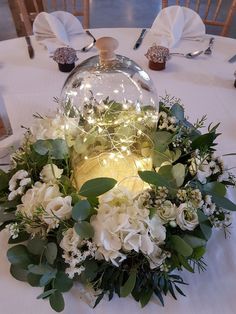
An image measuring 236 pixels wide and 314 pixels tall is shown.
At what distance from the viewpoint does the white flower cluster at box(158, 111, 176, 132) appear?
32.0 inches

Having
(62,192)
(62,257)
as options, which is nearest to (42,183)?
(62,192)

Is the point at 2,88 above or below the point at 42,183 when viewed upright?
below

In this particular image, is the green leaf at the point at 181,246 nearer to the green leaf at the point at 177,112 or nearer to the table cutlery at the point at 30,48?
the green leaf at the point at 177,112

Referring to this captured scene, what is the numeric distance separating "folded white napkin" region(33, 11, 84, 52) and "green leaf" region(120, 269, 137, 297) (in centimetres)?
101

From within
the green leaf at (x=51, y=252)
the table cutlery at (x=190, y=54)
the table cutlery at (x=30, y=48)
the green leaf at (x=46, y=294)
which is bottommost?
the table cutlery at (x=30, y=48)

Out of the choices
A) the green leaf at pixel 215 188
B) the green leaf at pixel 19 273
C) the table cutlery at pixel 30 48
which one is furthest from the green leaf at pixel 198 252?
the table cutlery at pixel 30 48

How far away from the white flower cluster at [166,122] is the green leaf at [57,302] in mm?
453

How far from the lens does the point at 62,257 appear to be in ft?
1.94

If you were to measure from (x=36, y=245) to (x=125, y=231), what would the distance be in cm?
18

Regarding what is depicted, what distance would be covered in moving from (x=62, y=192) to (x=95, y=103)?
1.07 feet

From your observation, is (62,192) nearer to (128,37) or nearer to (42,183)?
(42,183)

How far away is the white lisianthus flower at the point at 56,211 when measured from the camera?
1.94 ft

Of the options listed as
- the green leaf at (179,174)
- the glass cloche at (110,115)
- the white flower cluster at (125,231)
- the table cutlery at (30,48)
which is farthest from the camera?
the table cutlery at (30,48)

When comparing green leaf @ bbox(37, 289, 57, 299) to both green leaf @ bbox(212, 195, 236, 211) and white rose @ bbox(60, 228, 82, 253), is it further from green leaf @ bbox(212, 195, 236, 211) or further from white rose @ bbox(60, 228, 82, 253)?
green leaf @ bbox(212, 195, 236, 211)
